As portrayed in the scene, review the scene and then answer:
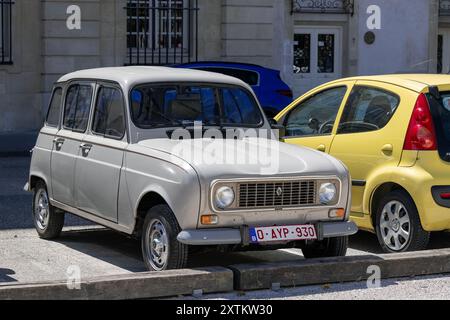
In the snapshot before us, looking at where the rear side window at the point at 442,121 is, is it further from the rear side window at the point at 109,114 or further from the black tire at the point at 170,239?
the rear side window at the point at 109,114

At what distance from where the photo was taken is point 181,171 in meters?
7.49

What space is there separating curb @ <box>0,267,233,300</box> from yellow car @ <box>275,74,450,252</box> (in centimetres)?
204

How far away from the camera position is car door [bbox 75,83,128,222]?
8.42 meters

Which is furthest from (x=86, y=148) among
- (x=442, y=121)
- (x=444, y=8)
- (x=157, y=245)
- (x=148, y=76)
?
(x=444, y=8)

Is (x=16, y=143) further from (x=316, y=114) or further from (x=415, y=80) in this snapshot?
(x=415, y=80)

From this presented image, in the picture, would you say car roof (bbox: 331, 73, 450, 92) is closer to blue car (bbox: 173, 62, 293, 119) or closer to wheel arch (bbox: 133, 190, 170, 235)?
wheel arch (bbox: 133, 190, 170, 235)

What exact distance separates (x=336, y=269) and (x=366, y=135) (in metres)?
1.82

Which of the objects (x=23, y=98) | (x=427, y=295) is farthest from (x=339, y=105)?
(x=23, y=98)

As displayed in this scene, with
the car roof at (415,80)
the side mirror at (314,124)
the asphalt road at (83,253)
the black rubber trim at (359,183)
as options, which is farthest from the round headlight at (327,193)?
the side mirror at (314,124)

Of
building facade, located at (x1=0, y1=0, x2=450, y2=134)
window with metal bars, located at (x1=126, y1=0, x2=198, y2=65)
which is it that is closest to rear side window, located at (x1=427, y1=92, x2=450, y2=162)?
building facade, located at (x1=0, y1=0, x2=450, y2=134)

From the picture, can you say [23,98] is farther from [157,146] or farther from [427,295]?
[427,295]

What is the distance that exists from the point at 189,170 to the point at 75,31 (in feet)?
49.6

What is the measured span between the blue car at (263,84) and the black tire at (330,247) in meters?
9.26

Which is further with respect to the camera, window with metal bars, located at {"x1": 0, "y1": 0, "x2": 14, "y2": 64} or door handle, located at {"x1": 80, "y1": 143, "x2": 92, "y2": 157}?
window with metal bars, located at {"x1": 0, "y1": 0, "x2": 14, "y2": 64}
